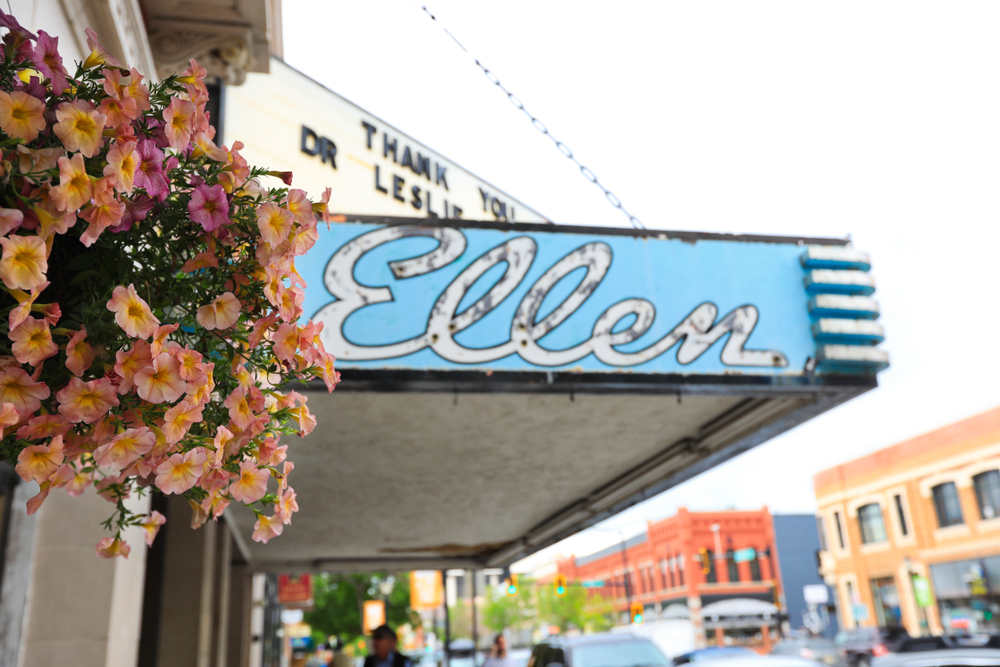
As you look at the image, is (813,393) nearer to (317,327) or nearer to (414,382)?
(414,382)

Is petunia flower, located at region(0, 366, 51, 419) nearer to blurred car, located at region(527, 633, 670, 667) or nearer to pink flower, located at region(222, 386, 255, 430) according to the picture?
pink flower, located at region(222, 386, 255, 430)

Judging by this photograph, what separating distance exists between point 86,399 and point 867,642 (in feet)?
95.7

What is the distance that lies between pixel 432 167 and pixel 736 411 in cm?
736

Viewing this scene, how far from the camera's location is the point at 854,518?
38312 millimetres

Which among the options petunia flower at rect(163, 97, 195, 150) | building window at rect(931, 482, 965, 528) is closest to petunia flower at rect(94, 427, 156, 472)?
petunia flower at rect(163, 97, 195, 150)

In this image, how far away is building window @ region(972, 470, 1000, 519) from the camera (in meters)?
29.7

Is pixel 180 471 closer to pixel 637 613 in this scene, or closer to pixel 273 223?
pixel 273 223

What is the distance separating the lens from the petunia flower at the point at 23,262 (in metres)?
1.17

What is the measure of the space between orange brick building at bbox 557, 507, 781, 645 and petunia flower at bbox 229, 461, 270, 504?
176 feet

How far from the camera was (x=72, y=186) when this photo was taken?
127 centimetres

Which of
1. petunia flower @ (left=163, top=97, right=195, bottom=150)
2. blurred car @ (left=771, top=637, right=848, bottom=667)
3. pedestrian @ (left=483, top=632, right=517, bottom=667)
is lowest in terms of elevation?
blurred car @ (left=771, top=637, right=848, bottom=667)

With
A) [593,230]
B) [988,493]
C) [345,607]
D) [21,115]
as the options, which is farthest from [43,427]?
[345,607]

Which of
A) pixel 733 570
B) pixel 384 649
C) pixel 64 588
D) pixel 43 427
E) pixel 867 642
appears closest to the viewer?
pixel 43 427

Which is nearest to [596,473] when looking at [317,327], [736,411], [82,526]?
[736,411]
